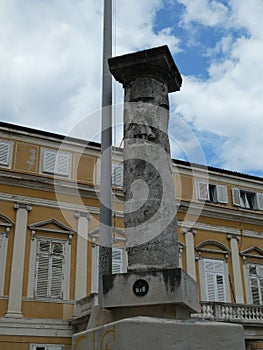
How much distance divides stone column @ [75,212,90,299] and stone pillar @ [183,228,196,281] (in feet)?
13.5

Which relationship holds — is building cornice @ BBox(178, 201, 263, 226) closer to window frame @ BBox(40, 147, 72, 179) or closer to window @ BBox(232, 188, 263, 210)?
window @ BBox(232, 188, 263, 210)

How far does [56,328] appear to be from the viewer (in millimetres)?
15852

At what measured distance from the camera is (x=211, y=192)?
2103 centimetres

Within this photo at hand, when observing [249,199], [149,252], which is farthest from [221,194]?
[149,252]

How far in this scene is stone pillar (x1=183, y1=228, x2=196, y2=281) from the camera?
1891 cm

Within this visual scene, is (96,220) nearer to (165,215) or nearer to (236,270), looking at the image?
(236,270)

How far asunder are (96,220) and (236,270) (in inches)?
242

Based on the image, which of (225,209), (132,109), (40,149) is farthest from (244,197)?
(132,109)

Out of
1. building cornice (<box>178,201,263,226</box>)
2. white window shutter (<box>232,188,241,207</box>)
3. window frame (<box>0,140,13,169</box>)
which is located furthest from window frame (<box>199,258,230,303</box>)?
window frame (<box>0,140,13,169</box>)

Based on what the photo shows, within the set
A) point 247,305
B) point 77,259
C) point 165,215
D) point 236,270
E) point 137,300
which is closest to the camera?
point 137,300

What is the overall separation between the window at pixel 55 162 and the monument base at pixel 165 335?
1315 cm

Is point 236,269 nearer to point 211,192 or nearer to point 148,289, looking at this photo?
point 211,192

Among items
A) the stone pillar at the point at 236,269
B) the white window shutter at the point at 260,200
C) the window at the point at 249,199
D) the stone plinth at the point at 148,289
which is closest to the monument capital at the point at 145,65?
the stone plinth at the point at 148,289

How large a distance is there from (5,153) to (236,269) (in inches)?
391
